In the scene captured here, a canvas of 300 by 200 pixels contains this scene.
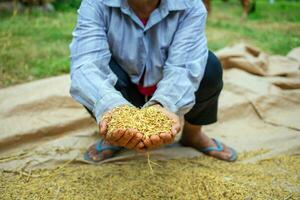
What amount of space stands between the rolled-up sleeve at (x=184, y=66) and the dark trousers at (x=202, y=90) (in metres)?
0.16

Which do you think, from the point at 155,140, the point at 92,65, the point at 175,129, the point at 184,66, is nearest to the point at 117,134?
the point at 155,140

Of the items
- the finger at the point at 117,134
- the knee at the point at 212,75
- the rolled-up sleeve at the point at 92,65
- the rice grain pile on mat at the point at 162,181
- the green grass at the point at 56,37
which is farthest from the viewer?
the green grass at the point at 56,37

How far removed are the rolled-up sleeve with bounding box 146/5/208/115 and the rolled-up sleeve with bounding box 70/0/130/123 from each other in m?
0.20

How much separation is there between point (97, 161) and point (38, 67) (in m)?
1.75

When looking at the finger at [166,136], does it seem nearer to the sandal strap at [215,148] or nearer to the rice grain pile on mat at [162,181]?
the rice grain pile on mat at [162,181]

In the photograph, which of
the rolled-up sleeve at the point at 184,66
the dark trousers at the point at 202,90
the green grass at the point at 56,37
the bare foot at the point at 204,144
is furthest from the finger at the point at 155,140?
the green grass at the point at 56,37

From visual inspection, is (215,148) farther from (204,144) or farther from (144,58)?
(144,58)

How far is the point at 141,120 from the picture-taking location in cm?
176

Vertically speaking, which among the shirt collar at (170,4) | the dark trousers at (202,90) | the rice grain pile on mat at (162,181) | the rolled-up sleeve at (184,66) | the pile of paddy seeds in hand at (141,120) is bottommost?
the rice grain pile on mat at (162,181)

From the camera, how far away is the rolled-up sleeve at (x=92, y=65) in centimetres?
183

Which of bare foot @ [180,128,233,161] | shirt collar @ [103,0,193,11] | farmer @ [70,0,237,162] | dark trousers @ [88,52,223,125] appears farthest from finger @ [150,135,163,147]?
bare foot @ [180,128,233,161]

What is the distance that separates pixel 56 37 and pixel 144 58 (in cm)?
298

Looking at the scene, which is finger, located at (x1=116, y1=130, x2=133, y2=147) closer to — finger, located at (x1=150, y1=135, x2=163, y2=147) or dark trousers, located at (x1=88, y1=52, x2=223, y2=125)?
finger, located at (x1=150, y1=135, x2=163, y2=147)

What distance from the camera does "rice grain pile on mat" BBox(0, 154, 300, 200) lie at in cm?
206
